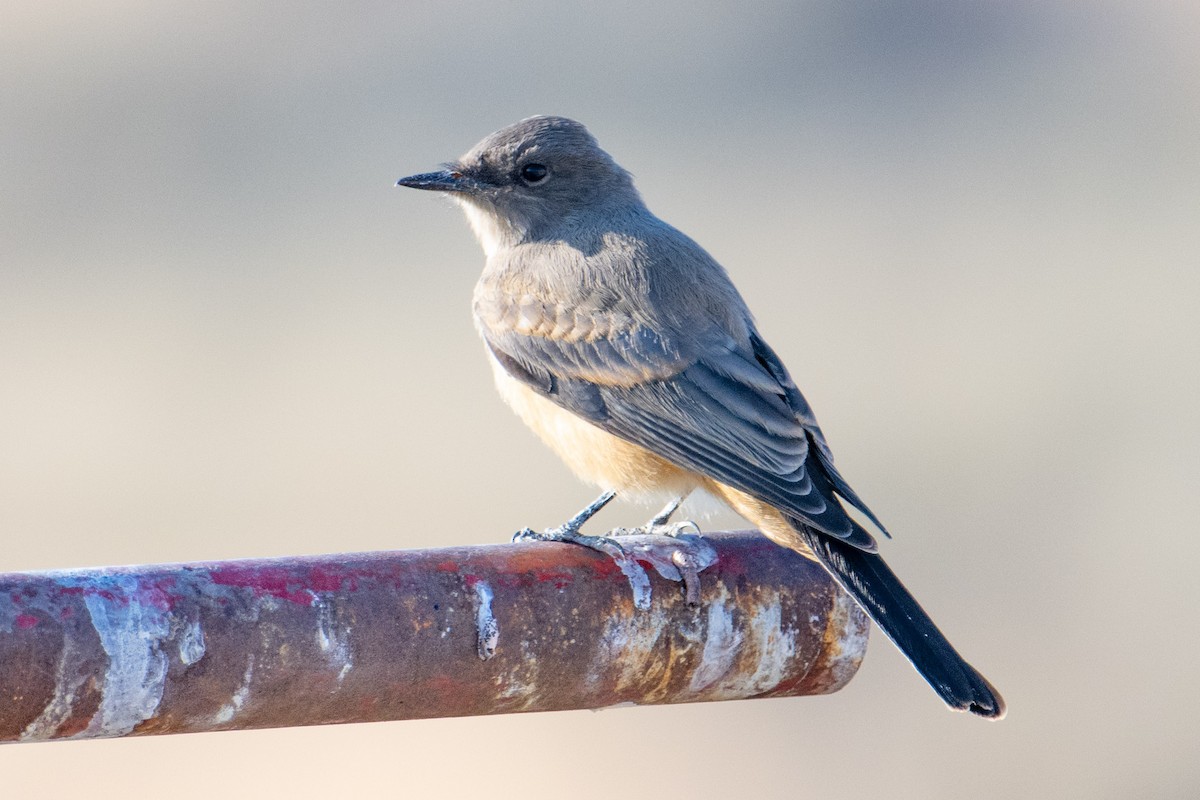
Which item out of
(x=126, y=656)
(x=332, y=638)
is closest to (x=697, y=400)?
(x=332, y=638)

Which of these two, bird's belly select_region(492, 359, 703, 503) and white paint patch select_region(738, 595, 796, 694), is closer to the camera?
white paint patch select_region(738, 595, 796, 694)

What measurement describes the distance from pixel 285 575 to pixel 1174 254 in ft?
51.9

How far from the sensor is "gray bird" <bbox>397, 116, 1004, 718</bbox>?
4.40 metres

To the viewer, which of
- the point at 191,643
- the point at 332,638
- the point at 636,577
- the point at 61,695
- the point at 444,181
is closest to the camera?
the point at 61,695

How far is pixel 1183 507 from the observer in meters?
12.4

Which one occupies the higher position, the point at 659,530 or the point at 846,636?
the point at 659,530

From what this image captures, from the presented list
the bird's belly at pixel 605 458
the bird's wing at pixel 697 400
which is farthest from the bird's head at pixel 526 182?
the bird's belly at pixel 605 458

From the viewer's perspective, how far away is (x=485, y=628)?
3246 mm

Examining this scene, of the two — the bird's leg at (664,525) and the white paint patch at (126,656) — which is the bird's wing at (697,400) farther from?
the white paint patch at (126,656)

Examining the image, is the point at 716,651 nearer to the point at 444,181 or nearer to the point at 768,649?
the point at 768,649

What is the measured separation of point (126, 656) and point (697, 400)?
8.06 ft

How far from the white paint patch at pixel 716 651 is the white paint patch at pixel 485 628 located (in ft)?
2.03

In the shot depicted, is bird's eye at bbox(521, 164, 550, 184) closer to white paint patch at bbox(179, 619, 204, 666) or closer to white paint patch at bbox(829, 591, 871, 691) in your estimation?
white paint patch at bbox(829, 591, 871, 691)

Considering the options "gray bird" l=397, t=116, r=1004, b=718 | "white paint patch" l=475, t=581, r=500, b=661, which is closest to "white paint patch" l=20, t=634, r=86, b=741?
"white paint patch" l=475, t=581, r=500, b=661
